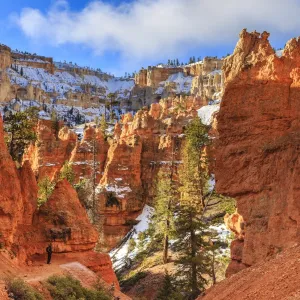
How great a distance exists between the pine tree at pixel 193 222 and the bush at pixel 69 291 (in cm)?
672

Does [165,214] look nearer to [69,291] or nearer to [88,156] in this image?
[69,291]

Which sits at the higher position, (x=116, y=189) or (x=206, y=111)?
(x=206, y=111)

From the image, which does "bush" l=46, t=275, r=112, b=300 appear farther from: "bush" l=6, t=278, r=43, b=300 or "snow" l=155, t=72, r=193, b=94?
"snow" l=155, t=72, r=193, b=94

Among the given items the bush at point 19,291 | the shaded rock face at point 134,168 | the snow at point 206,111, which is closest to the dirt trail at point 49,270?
the bush at point 19,291

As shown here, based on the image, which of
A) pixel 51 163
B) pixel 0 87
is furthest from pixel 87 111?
pixel 51 163

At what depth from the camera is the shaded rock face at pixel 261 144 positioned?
51.6 feet

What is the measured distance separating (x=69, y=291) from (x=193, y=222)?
9.64 meters

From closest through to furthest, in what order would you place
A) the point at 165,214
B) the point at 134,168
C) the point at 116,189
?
1. the point at 165,214
2. the point at 116,189
3. the point at 134,168

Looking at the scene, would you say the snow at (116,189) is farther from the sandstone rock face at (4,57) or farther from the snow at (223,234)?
the sandstone rock face at (4,57)

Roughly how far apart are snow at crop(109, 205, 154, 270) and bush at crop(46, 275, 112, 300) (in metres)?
21.8

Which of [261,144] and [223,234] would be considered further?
[223,234]

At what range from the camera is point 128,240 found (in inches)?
1805

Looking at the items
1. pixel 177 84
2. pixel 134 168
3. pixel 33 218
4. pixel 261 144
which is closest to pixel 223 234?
pixel 33 218

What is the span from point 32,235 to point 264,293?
17.3m
